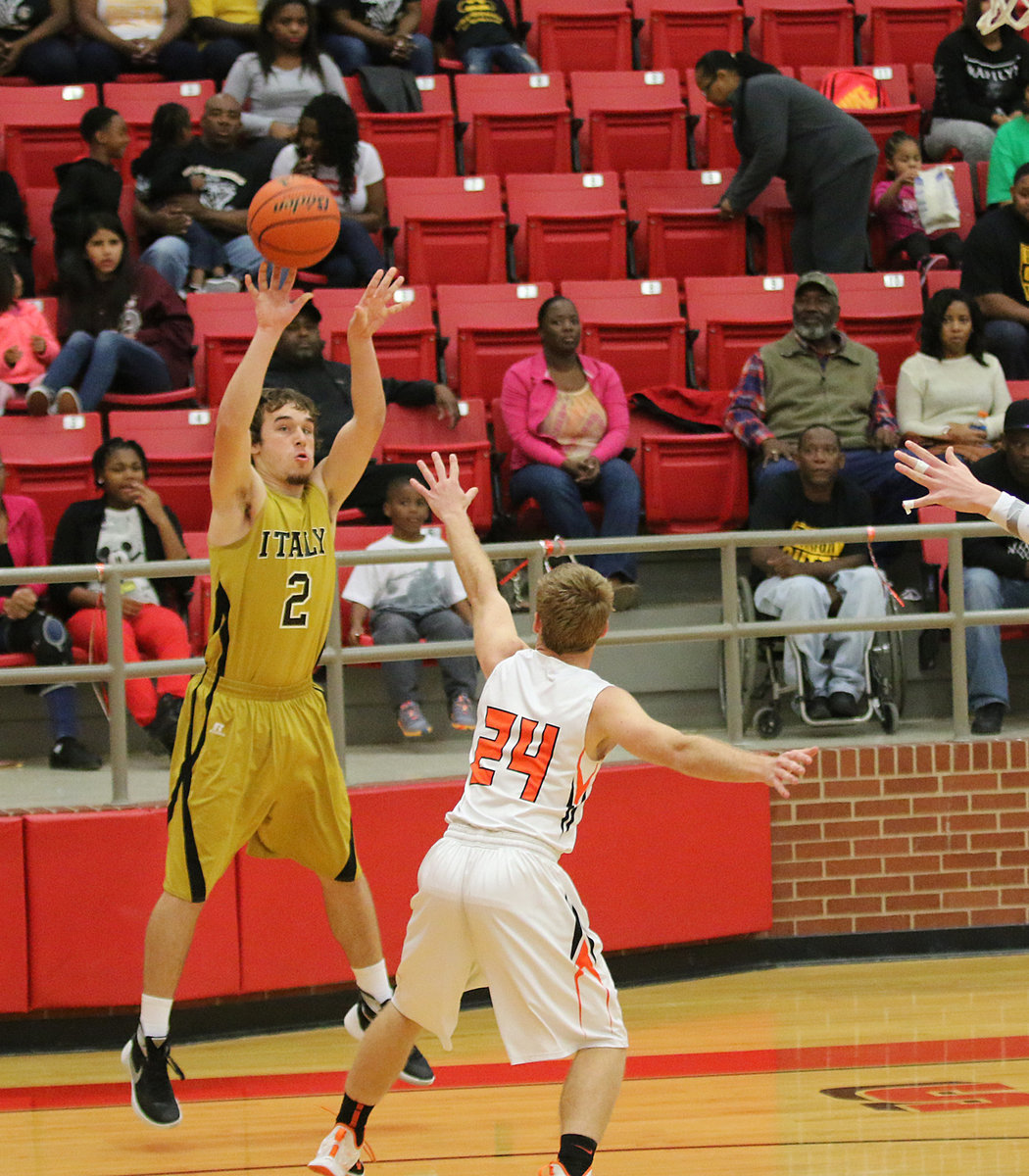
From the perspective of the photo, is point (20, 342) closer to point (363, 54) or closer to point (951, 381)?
point (363, 54)

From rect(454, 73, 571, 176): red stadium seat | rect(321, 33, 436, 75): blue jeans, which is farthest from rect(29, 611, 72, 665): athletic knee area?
rect(321, 33, 436, 75): blue jeans

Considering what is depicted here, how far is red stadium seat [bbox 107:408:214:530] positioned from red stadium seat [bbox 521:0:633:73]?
4132mm

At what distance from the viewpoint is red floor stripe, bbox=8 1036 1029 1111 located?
507 cm

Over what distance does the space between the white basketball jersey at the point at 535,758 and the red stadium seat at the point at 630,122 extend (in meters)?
6.27

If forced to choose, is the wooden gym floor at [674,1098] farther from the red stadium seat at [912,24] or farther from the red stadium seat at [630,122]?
the red stadium seat at [912,24]

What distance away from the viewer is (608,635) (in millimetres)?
6008

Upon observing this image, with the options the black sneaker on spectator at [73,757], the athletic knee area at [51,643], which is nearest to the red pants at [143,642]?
the athletic knee area at [51,643]

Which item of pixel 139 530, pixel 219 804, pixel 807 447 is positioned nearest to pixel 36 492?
pixel 139 530

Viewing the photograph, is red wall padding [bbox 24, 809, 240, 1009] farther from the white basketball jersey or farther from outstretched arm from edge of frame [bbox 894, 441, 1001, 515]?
outstretched arm from edge of frame [bbox 894, 441, 1001, 515]

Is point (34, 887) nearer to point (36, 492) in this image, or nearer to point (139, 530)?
point (139, 530)

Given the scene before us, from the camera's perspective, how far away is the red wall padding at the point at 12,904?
5.50m

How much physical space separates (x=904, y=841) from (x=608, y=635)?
1580mm

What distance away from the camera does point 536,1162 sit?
4.33m

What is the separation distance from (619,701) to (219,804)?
1.43 m
